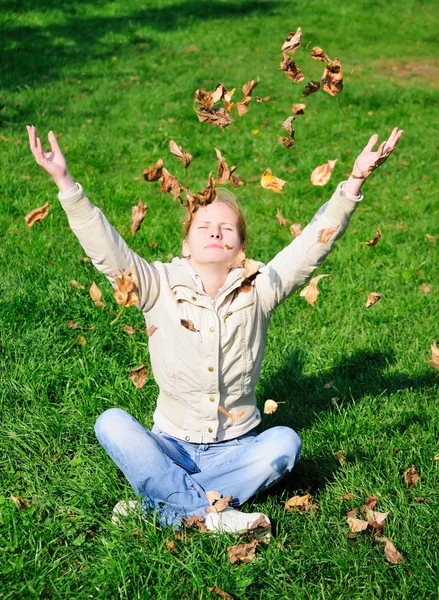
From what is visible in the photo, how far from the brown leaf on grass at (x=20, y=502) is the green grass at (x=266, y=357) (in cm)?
3

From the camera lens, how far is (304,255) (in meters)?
2.75

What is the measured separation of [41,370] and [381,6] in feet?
43.8

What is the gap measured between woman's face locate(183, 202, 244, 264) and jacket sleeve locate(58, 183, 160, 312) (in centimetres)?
24

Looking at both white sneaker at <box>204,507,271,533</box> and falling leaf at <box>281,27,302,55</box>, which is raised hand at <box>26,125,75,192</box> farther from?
white sneaker at <box>204,507,271,533</box>

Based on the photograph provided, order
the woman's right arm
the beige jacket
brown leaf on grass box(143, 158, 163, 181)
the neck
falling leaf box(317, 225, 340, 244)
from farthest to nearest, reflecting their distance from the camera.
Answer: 1. the neck
2. the beige jacket
3. falling leaf box(317, 225, 340, 244)
4. the woman's right arm
5. brown leaf on grass box(143, 158, 163, 181)

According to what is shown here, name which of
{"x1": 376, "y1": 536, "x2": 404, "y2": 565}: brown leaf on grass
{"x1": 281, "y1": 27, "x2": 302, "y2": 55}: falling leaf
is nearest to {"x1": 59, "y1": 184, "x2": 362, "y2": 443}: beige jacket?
{"x1": 281, "y1": 27, "x2": 302, "y2": 55}: falling leaf

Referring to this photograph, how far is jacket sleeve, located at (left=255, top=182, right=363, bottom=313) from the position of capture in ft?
8.77

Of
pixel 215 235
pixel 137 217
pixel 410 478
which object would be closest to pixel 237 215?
pixel 215 235

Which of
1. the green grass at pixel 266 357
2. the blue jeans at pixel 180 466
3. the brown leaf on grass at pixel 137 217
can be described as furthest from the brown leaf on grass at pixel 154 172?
the green grass at pixel 266 357

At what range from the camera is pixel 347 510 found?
2.79 m

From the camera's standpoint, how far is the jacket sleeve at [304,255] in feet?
8.77

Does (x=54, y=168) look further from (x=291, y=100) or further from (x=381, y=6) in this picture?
(x=381, y=6)

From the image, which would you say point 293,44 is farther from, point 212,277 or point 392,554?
point 392,554

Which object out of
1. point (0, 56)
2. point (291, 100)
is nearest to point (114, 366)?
point (291, 100)
